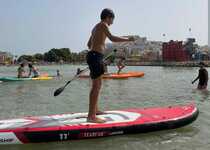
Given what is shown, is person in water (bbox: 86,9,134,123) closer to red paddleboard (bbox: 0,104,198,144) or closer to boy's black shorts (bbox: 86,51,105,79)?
boy's black shorts (bbox: 86,51,105,79)

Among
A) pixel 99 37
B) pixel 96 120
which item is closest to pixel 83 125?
pixel 96 120

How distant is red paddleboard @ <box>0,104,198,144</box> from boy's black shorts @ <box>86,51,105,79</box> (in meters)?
1.10

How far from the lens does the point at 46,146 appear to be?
7.67m

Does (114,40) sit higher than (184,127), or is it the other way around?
(114,40)

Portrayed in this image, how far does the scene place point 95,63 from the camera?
8359 mm

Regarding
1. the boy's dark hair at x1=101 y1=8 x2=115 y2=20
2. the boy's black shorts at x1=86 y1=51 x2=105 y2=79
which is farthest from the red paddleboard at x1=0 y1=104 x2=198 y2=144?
the boy's dark hair at x1=101 y1=8 x2=115 y2=20

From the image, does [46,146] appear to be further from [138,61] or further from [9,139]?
[138,61]

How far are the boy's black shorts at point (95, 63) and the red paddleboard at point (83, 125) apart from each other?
1.10 meters

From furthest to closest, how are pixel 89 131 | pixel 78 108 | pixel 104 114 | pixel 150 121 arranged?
pixel 78 108 → pixel 104 114 → pixel 150 121 → pixel 89 131

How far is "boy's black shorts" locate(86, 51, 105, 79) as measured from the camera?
8359mm

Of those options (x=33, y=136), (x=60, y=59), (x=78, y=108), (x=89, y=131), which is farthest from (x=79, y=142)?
(x=60, y=59)

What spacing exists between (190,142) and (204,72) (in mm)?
12438

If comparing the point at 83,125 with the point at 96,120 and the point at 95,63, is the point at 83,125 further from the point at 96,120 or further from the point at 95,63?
the point at 95,63

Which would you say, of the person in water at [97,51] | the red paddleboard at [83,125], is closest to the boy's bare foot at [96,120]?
the person in water at [97,51]
